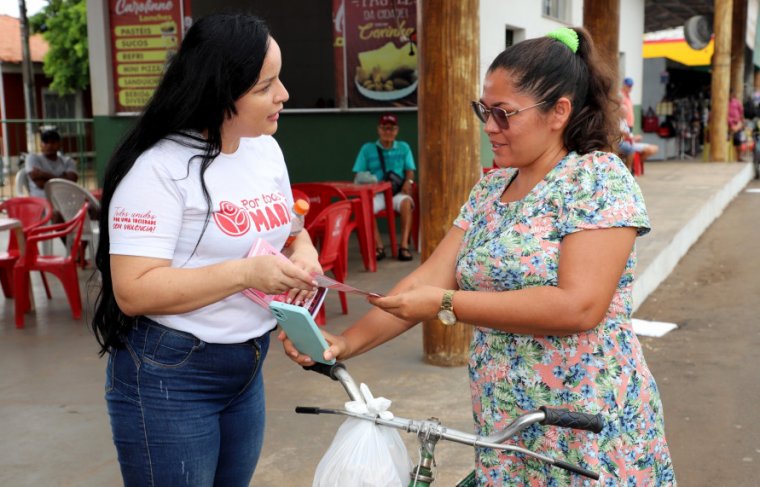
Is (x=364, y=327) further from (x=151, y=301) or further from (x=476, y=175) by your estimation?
(x=476, y=175)

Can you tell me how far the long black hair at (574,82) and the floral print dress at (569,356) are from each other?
66 mm

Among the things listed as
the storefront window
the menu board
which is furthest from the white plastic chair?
the storefront window

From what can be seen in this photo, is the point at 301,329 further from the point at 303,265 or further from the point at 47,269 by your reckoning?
the point at 47,269

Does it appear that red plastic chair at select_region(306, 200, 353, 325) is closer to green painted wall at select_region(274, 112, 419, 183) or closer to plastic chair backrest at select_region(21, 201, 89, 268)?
plastic chair backrest at select_region(21, 201, 89, 268)

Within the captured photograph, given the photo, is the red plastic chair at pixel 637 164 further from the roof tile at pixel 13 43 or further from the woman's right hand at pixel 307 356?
the roof tile at pixel 13 43

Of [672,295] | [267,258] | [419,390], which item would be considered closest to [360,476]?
[267,258]

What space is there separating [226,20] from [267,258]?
22.8 inches

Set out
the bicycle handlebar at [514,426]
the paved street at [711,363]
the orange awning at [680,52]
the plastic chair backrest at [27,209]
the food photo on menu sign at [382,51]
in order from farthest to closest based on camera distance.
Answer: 1. the orange awning at [680,52]
2. the food photo on menu sign at [382,51]
3. the plastic chair backrest at [27,209]
4. the paved street at [711,363]
5. the bicycle handlebar at [514,426]

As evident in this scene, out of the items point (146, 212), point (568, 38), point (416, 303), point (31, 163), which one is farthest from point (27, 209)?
point (568, 38)

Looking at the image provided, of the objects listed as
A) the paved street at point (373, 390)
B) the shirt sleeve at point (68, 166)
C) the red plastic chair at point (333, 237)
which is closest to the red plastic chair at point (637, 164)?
the paved street at point (373, 390)

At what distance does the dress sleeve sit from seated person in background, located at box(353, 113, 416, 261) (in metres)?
6.69

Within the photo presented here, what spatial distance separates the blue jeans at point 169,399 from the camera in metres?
1.95

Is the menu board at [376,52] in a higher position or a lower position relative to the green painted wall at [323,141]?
higher

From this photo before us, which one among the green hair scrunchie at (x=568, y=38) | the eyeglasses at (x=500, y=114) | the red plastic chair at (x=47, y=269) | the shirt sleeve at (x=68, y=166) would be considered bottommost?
A: the red plastic chair at (x=47, y=269)
